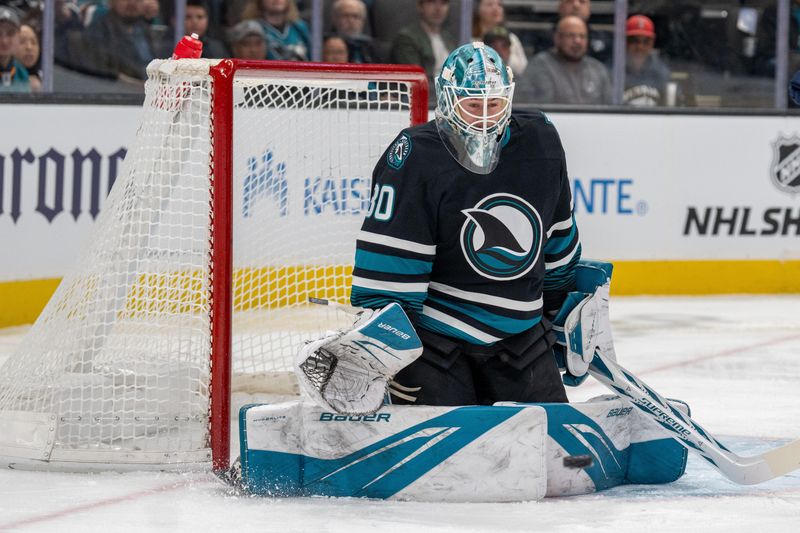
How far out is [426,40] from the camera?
6711mm

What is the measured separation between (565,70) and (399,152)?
4028mm

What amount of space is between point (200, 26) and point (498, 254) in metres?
3.57

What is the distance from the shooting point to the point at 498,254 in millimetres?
2982

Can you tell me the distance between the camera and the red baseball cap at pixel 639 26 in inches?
274

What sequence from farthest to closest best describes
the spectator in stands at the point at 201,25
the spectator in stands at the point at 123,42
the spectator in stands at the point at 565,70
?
the spectator in stands at the point at 565,70
the spectator in stands at the point at 201,25
the spectator in stands at the point at 123,42

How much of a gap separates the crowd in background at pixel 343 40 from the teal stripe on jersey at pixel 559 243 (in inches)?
125

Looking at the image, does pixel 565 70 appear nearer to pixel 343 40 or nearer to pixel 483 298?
pixel 343 40

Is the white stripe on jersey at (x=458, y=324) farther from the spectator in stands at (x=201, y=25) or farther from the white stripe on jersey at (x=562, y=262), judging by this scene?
the spectator in stands at (x=201, y=25)

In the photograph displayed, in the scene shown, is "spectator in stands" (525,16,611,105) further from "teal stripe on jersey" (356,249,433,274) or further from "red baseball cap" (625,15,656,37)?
"teal stripe on jersey" (356,249,433,274)

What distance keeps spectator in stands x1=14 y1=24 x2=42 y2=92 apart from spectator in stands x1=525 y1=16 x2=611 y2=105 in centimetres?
222

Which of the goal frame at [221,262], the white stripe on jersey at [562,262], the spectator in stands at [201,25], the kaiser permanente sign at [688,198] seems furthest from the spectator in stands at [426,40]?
the white stripe on jersey at [562,262]

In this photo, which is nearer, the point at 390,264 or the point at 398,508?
the point at 398,508

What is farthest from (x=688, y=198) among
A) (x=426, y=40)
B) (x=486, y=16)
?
(x=426, y=40)

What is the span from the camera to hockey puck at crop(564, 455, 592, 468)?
2.94 metres
